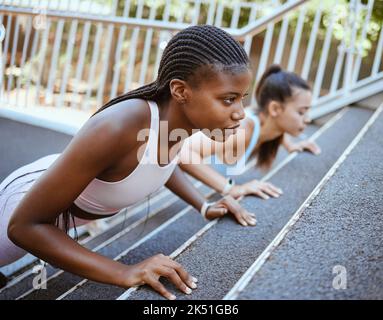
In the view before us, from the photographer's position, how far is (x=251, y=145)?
121 inches

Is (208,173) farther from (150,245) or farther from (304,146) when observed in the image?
(304,146)

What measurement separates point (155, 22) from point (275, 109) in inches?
45.5

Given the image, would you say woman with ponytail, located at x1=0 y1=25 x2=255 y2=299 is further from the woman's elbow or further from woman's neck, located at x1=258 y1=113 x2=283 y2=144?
woman's neck, located at x1=258 y1=113 x2=283 y2=144

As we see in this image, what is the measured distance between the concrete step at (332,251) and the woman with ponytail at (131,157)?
1.11 ft

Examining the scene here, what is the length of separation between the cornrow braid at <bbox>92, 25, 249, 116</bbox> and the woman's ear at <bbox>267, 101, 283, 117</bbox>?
167 cm

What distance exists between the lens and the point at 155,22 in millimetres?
3326

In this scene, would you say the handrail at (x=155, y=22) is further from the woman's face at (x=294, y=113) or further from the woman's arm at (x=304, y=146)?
the woman's arm at (x=304, y=146)

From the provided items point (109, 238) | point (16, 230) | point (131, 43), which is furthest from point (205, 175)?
point (131, 43)

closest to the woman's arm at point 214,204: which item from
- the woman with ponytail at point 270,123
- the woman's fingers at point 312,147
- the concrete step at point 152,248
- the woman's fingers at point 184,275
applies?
the concrete step at point 152,248

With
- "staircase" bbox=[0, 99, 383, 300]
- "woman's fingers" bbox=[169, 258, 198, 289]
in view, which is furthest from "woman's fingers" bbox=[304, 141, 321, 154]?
"woman's fingers" bbox=[169, 258, 198, 289]

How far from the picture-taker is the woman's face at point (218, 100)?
1.47 meters

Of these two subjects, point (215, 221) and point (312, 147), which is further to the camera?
point (312, 147)

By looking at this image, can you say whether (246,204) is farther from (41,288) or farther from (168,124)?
(41,288)
